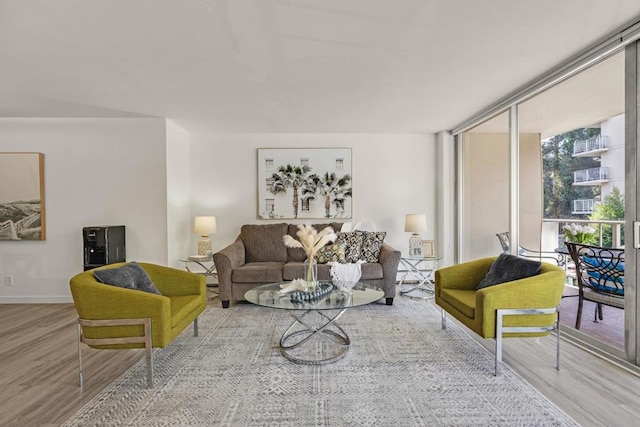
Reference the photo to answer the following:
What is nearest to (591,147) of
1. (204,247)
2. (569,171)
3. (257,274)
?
(569,171)

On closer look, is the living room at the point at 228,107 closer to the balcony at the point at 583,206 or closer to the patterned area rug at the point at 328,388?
the patterned area rug at the point at 328,388

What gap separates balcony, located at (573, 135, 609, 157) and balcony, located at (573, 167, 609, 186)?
0.47 ft

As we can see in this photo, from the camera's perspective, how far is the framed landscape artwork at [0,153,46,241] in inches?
173

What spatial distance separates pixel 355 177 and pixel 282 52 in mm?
3010

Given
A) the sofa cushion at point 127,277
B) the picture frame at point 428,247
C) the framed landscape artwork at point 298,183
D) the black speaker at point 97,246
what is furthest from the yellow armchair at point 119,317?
the picture frame at point 428,247

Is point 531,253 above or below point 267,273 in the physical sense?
above

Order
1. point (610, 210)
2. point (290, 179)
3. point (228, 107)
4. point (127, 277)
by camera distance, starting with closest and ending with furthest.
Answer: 1. point (127, 277)
2. point (610, 210)
3. point (228, 107)
4. point (290, 179)

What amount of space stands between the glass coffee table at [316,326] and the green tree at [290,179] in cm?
230

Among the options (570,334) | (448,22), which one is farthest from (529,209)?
(448,22)

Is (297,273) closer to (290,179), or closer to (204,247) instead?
(204,247)

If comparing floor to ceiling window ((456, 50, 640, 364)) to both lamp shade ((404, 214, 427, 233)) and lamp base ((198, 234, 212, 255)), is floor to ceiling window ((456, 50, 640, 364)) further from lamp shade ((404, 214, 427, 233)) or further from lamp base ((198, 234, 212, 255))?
lamp base ((198, 234, 212, 255))

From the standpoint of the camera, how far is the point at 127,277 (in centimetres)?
264

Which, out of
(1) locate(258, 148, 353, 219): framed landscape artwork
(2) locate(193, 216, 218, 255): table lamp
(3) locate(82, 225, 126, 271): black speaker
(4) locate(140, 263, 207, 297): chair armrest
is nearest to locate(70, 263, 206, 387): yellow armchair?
(4) locate(140, 263, 207, 297): chair armrest

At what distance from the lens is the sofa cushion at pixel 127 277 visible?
98.9 inches
